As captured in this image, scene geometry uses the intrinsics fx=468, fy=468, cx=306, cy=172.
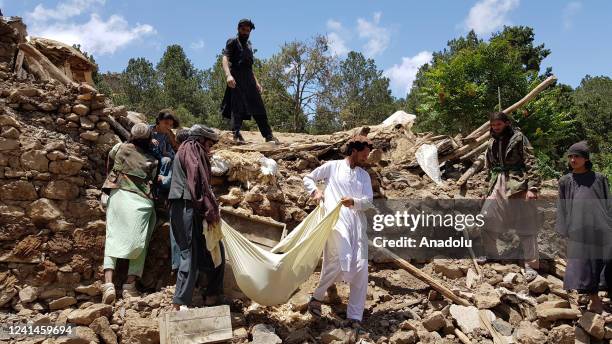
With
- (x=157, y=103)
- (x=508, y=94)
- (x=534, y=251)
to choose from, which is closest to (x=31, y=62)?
(x=534, y=251)

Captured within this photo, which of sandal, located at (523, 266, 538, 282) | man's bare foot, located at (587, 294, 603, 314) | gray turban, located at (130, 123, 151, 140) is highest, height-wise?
gray turban, located at (130, 123, 151, 140)

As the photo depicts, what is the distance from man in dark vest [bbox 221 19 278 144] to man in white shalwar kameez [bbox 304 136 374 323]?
2.15m

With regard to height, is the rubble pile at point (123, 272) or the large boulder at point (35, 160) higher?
the large boulder at point (35, 160)

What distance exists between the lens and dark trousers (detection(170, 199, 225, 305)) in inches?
134

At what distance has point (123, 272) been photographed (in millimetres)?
4082

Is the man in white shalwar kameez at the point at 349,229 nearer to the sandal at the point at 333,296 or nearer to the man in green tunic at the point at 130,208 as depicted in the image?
the sandal at the point at 333,296

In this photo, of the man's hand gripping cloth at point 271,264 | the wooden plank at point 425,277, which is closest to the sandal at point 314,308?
the man's hand gripping cloth at point 271,264

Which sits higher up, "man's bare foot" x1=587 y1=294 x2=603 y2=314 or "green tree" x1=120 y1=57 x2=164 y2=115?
"green tree" x1=120 y1=57 x2=164 y2=115

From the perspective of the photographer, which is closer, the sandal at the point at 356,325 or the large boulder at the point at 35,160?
the sandal at the point at 356,325

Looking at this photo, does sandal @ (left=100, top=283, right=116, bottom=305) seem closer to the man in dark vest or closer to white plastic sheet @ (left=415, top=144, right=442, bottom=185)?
the man in dark vest

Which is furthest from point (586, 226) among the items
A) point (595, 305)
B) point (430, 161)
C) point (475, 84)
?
point (475, 84)

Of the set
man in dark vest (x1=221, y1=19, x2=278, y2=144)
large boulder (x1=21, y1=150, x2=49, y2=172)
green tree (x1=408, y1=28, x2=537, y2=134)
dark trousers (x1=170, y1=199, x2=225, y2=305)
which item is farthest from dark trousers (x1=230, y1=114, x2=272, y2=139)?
green tree (x1=408, y1=28, x2=537, y2=134)

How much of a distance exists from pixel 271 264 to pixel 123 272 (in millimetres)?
1456

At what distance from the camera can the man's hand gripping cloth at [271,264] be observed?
3494 mm
